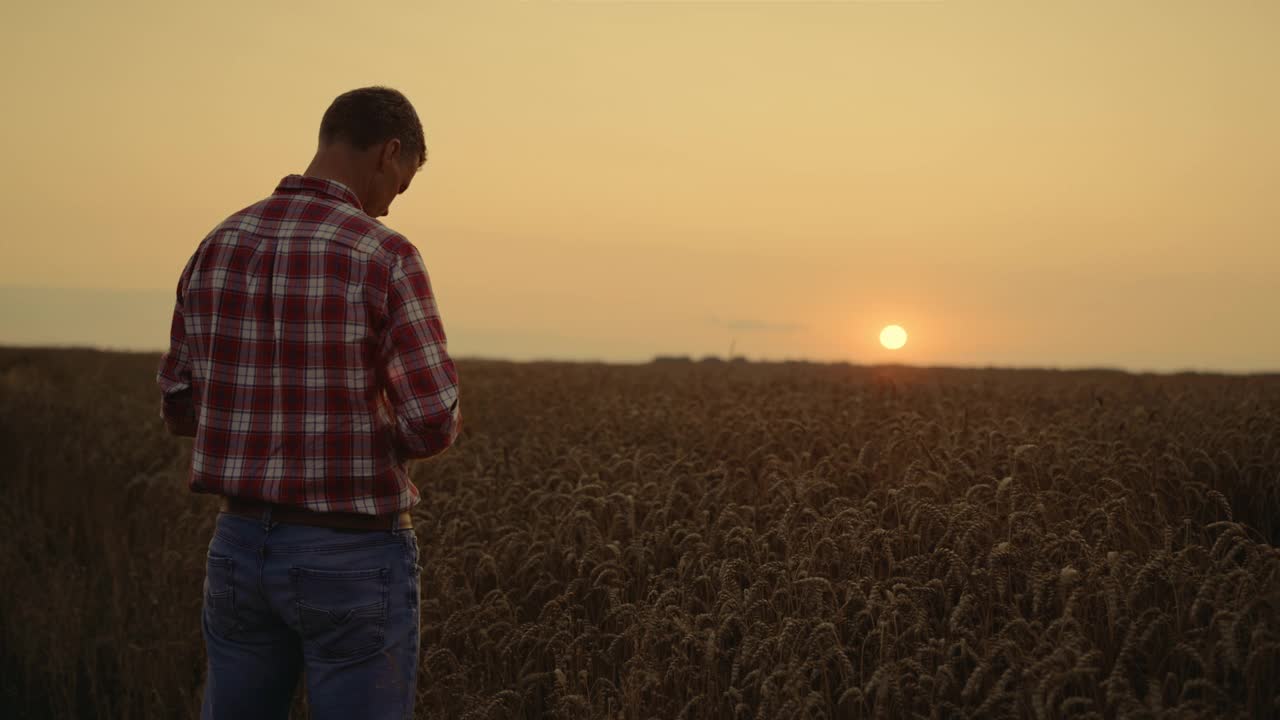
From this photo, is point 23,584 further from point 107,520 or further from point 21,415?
point 21,415

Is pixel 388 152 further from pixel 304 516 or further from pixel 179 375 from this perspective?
pixel 304 516

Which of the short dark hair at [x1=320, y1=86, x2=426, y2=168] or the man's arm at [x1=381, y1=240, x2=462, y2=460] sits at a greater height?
the short dark hair at [x1=320, y1=86, x2=426, y2=168]

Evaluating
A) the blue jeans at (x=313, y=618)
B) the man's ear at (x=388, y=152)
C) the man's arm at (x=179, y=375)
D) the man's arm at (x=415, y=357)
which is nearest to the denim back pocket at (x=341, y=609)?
the blue jeans at (x=313, y=618)

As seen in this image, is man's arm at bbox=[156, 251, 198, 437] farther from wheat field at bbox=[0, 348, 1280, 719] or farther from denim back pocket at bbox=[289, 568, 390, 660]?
wheat field at bbox=[0, 348, 1280, 719]

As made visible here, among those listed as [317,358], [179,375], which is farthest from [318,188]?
[179,375]

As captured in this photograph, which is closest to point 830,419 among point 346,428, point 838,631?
point 838,631

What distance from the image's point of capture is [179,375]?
115 inches

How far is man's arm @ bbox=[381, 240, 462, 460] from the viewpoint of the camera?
8.42 feet

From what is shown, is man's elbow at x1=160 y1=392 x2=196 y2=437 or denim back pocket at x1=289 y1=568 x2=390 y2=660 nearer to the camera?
denim back pocket at x1=289 y1=568 x2=390 y2=660

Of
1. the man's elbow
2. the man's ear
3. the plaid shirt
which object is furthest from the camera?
the man's elbow

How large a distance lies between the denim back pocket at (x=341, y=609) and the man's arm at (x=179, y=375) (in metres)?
0.73

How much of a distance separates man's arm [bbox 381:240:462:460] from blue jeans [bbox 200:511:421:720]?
37cm

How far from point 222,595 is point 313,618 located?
31cm

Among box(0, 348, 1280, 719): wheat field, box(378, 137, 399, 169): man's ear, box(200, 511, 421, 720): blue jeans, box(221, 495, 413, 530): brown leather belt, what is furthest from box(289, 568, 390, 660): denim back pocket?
box(0, 348, 1280, 719): wheat field
